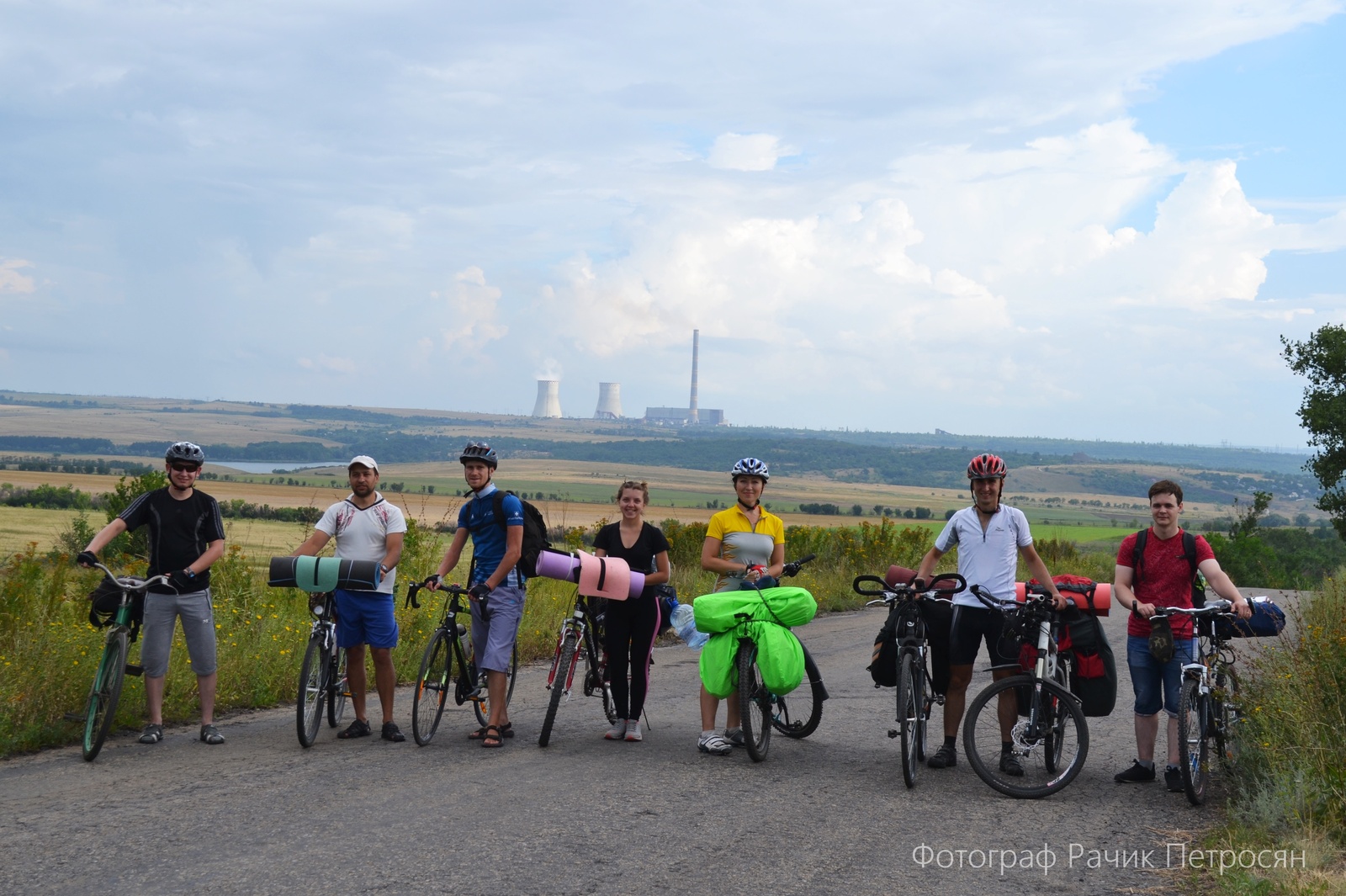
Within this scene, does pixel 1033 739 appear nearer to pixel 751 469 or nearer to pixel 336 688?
pixel 751 469

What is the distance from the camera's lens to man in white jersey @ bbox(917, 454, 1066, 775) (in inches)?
302

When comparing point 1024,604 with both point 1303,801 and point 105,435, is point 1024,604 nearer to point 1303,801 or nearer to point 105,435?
point 1303,801

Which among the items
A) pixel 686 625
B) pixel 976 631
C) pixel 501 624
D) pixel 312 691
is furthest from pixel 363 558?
pixel 976 631

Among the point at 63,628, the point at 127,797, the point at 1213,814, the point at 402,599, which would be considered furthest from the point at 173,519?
the point at 1213,814

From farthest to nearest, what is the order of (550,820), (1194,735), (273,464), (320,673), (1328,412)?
1. (273,464)
2. (1328,412)
3. (320,673)
4. (1194,735)
5. (550,820)

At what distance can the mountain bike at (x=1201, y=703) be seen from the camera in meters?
7.13

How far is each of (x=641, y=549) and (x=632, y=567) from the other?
162 mm

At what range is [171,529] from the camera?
8.09m

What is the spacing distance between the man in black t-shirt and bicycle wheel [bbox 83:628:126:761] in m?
0.20

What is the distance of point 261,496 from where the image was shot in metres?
64.7

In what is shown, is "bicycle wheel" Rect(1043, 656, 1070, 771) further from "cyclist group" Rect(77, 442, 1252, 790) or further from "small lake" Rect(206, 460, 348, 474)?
"small lake" Rect(206, 460, 348, 474)

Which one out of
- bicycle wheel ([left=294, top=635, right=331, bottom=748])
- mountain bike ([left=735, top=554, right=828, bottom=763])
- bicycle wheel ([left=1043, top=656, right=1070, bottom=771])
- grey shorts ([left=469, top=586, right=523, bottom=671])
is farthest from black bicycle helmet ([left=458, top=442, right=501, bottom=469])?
bicycle wheel ([left=1043, top=656, right=1070, bottom=771])

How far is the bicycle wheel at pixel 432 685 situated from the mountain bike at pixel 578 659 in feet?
2.58

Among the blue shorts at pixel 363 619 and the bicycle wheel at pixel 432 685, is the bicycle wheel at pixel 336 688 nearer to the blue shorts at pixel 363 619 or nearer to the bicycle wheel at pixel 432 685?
the blue shorts at pixel 363 619
